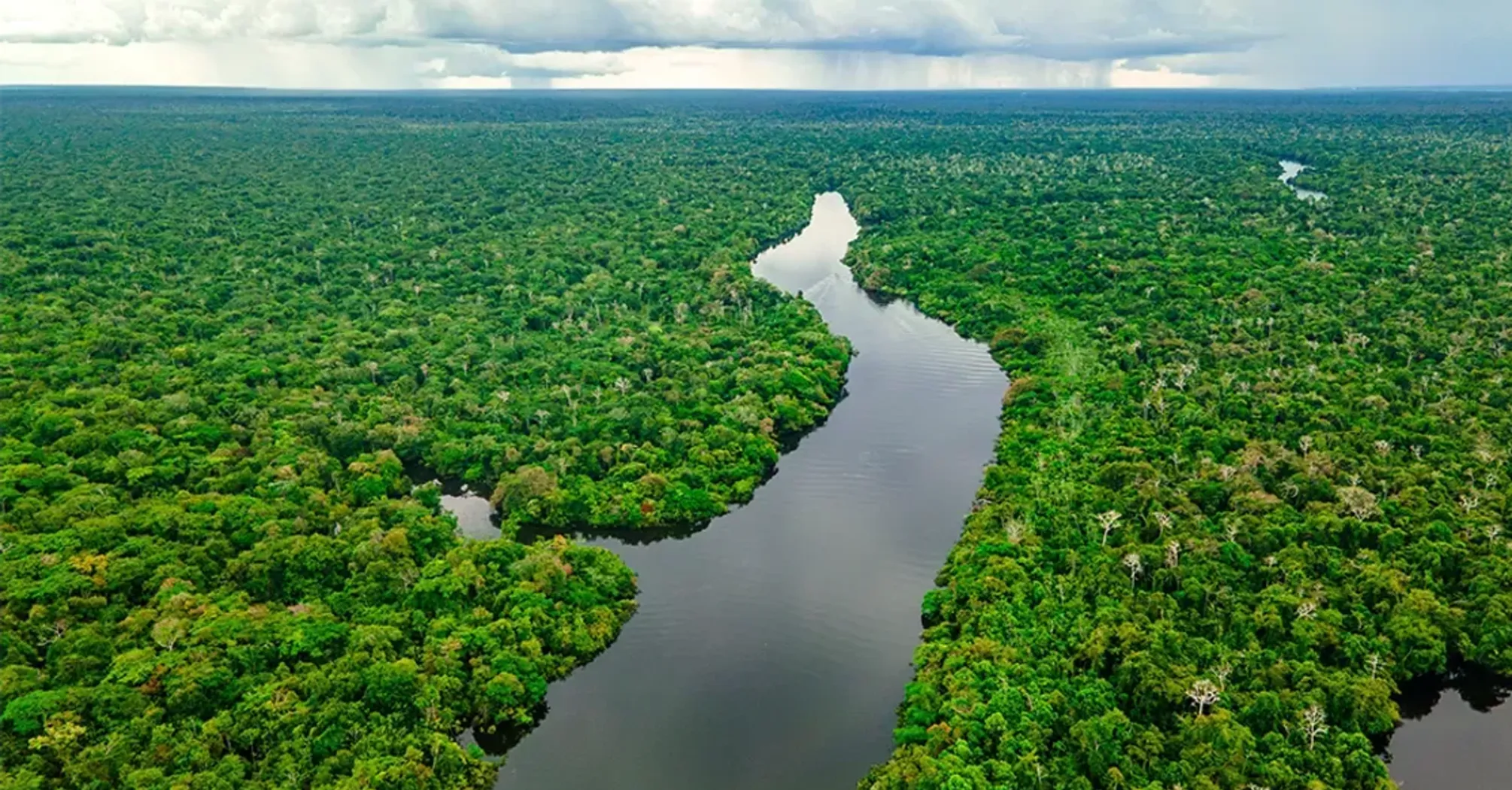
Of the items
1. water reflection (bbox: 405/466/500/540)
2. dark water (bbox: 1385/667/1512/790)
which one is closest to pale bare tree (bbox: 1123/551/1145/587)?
dark water (bbox: 1385/667/1512/790)

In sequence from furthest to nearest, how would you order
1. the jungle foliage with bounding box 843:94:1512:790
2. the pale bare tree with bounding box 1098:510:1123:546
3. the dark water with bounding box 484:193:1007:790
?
the pale bare tree with bounding box 1098:510:1123:546, the dark water with bounding box 484:193:1007:790, the jungle foliage with bounding box 843:94:1512:790

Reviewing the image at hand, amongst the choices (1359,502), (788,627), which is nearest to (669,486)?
(788,627)

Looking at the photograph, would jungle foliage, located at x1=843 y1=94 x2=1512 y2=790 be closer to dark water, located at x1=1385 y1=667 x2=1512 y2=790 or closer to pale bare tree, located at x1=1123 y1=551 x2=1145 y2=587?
pale bare tree, located at x1=1123 y1=551 x2=1145 y2=587

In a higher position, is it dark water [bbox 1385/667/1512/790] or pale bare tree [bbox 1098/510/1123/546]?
pale bare tree [bbox 1098/510/1123/546]

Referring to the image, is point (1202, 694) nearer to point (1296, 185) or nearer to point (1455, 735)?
point (1455, 735)

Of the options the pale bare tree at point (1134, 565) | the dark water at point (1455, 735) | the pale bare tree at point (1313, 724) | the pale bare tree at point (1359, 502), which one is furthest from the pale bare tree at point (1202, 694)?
the pale bare tree at point (1359, 502)

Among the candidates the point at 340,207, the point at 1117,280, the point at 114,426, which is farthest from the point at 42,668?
the point at 340,207
